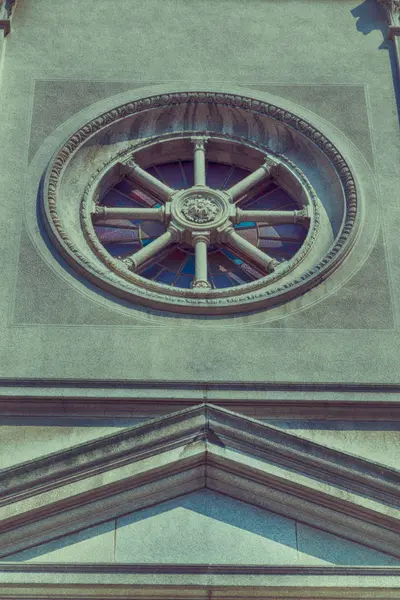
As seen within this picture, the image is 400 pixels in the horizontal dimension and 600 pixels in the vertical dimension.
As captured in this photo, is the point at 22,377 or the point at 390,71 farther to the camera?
the point at 390,71

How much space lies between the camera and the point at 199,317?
A: 20781mm

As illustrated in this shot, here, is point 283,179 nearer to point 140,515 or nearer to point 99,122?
point 99,122

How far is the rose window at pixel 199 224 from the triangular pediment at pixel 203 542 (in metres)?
4.68

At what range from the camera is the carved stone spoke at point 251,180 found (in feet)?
76.6

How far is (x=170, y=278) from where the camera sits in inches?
881

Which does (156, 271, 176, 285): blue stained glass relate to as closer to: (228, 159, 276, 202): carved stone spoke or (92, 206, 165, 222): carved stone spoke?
(92, 206, 165, 222): carved stone spoke

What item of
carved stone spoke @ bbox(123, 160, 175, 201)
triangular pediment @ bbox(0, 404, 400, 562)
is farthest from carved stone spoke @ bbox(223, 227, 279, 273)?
triangular pediment @ bbox(0, 404, 400, 562)

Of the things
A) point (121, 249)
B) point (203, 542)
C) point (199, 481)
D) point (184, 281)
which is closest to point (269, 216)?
point (184, 281)

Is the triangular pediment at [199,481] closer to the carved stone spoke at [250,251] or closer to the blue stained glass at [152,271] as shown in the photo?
the carved stone spoke at [250,251]

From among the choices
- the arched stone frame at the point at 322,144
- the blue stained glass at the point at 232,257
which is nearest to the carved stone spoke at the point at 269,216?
the blue stained glass at the point at 232,257

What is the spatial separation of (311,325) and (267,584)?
4.87 meters

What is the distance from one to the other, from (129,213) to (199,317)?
286cm

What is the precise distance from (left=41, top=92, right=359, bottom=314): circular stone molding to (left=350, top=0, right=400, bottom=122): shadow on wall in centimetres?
247

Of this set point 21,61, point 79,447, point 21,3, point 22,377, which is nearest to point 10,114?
point 21,61
